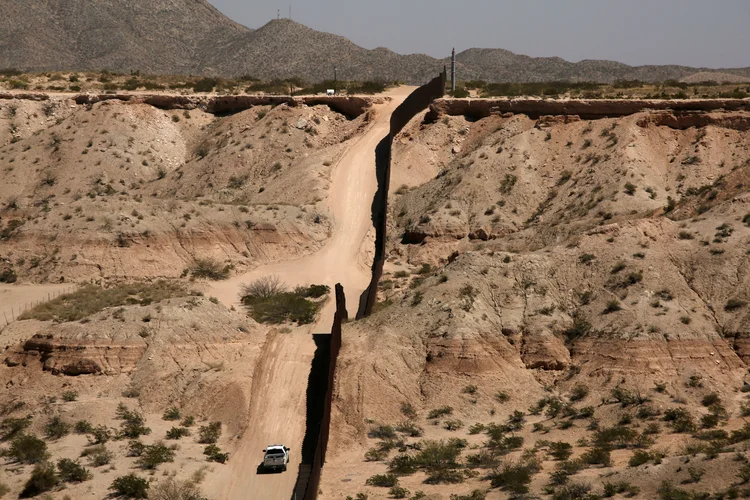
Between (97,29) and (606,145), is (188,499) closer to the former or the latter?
(606,145)

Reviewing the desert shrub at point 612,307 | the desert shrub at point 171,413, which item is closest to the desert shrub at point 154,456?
the desert shrub at point 171,413

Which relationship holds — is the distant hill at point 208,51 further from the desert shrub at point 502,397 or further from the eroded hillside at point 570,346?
the desert shrub at point 502,397

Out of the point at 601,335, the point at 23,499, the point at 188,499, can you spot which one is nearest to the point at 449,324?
the point at 601,335

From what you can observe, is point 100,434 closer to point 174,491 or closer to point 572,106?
point 174,491

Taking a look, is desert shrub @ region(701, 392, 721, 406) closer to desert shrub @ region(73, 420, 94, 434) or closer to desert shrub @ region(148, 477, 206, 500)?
desert shrub @ region(148, 477, 206, 500)

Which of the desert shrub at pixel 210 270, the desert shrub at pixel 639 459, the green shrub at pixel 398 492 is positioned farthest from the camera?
the desert shrub at pixel 210 270

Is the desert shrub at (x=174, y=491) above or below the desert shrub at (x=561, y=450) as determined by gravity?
below

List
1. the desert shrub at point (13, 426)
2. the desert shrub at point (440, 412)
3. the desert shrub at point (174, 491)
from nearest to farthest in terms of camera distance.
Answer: the desert shrub at point (174, 491) < the desert shrub at point (13, 426) < the desert shrub at point (440, 412)
